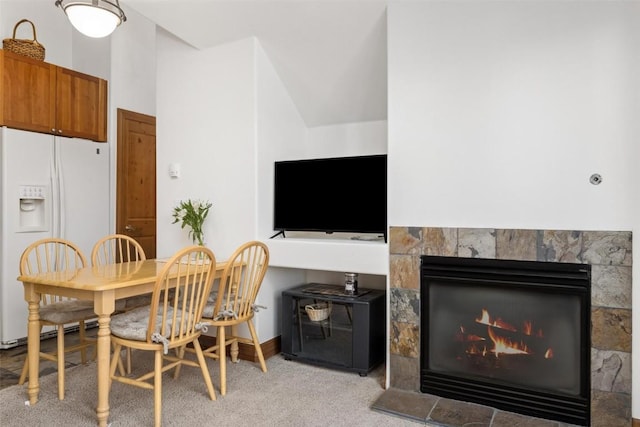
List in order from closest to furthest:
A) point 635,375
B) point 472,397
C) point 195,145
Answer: point 635,375 < point 472,397 < point 195,145

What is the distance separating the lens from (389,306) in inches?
106

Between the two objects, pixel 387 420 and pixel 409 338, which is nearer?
pixel 387 420

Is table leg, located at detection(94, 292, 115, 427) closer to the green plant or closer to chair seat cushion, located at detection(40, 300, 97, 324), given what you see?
chair seat cushion, located at detection(40, 300, 97, 324)

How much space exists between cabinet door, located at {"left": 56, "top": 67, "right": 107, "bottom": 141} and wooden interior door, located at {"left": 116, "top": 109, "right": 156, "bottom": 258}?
0.45m

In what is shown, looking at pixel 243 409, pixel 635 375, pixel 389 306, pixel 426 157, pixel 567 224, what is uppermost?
pixel 426 157

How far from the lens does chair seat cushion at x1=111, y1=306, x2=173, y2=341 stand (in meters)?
2.29

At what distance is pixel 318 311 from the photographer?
3162mm

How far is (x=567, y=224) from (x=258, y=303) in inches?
82.1

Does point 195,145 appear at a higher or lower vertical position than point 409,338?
higher

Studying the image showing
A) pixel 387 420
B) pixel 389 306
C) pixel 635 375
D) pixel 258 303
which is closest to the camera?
pixel 635 375

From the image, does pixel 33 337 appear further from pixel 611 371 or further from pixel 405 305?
pixel 611 371

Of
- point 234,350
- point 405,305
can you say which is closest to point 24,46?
point 234,350

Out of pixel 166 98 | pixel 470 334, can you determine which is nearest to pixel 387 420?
pixel 470 334

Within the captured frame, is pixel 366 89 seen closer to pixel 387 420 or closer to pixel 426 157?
pixel 426 157
